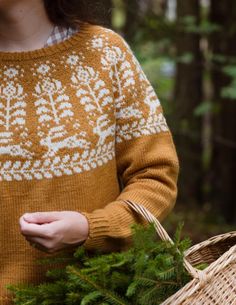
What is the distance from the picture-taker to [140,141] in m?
2.17

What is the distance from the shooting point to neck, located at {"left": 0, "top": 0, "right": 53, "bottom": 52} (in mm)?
2100

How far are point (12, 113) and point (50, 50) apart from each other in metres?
0.23

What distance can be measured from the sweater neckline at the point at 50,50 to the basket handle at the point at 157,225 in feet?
1.65

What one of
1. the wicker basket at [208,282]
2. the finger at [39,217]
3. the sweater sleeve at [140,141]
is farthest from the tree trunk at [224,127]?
the finger at [39,217]

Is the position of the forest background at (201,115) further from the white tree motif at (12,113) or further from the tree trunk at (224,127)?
the white tree motif at (12,113)

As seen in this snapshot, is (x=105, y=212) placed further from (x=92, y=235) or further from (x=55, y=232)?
(x=55, y=232)

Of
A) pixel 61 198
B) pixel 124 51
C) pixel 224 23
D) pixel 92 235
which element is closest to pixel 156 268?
pixel 92 235

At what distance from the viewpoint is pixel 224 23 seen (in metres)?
7.36

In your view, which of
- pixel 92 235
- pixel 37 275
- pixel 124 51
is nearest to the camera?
pixel 92 235

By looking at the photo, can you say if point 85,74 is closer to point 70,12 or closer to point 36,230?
point 70,12

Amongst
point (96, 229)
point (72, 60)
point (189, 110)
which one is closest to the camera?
point (96, 229)

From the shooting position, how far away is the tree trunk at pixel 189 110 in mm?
6941

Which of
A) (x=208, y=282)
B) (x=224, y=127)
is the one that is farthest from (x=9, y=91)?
(x=224, y=127)

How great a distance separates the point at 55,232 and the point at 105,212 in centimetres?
23
